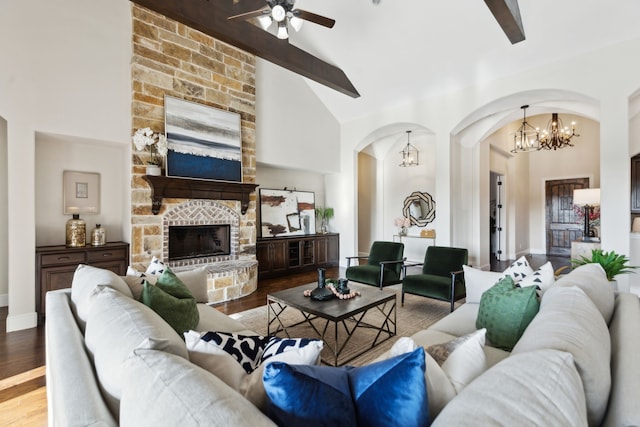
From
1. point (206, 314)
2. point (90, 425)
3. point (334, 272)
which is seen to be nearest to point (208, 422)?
point (90, 425)

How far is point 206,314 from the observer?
2441mm

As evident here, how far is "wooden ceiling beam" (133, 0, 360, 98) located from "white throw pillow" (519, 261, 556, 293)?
3951mm

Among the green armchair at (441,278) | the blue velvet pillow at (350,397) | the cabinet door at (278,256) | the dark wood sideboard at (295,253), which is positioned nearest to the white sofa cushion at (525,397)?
the blue velvet pillow at (350,397)

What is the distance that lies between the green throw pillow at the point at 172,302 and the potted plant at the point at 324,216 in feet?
16.8

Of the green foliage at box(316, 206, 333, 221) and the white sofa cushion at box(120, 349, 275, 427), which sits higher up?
the green foliage at box(316, 206, 333, 221)

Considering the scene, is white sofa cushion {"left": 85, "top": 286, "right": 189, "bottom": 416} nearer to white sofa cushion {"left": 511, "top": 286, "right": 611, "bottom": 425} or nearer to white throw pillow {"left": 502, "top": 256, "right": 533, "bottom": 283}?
white sofa cushion {"left": 511, "top": 286, "right": 611, "bottom": 425}

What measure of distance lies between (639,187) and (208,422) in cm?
762

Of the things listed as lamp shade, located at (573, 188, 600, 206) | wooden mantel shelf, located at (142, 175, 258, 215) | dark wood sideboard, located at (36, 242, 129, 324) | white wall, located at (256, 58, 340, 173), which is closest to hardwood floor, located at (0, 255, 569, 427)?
dark wood sideboard, located at (36, 242, 129, 324)

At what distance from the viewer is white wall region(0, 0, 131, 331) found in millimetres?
3327

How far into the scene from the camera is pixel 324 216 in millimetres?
7199

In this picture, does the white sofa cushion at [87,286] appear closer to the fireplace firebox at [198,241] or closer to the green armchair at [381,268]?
the fireplace firebox at [198,241]

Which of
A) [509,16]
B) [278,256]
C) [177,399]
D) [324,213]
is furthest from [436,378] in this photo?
[324,213]

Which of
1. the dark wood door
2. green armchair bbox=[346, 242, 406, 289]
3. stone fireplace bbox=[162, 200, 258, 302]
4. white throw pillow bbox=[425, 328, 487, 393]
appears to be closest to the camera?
white throw pillow bbox=[425, 328, 487, 393]

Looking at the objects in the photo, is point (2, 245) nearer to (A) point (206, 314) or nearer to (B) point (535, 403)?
(A) point (206, 314)
